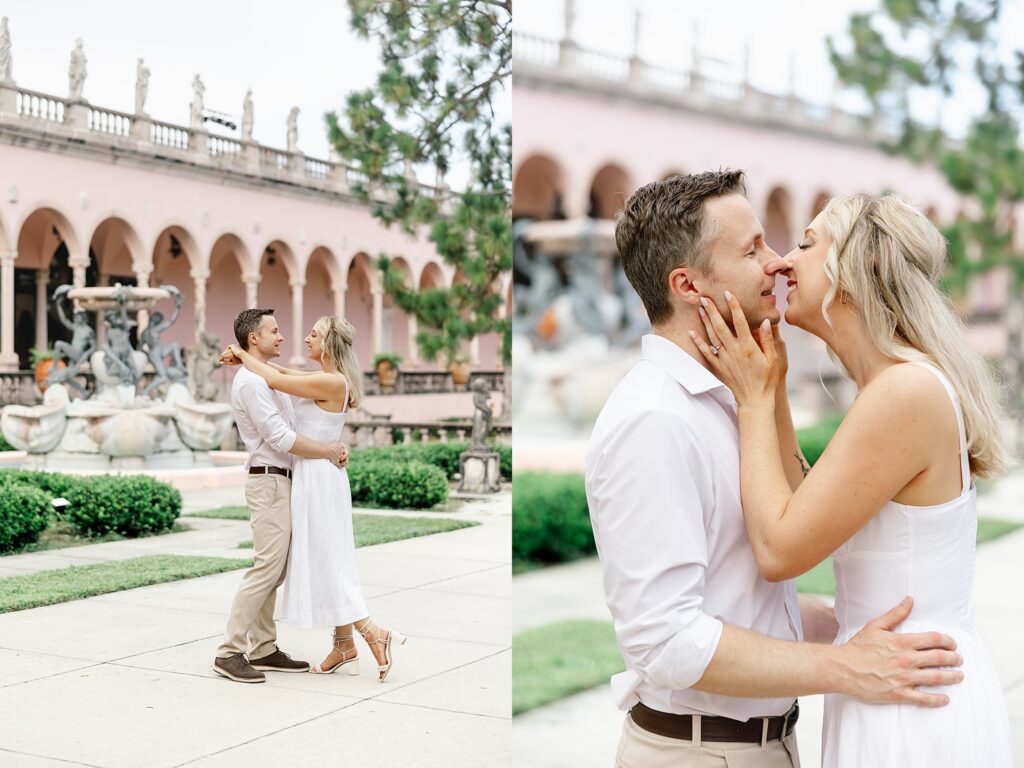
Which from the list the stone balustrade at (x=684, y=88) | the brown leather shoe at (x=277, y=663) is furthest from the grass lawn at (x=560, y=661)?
the stone balustrade at (x=684, y=88)

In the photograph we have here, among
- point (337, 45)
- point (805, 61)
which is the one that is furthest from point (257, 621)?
point (805, 61)

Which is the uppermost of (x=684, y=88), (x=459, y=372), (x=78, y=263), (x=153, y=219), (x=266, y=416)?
(x=684, y=88)

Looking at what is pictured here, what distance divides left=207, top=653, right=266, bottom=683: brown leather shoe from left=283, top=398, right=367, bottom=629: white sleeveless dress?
0.25 meters

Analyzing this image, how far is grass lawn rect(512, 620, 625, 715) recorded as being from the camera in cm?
505

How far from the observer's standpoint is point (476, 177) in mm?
8000

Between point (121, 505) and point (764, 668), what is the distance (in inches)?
225

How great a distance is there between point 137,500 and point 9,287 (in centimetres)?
130

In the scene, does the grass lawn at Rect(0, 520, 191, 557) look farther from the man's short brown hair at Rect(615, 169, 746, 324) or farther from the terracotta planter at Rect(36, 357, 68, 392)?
Result: the man's short brown hair at Rect(615, 169, 746, 324)

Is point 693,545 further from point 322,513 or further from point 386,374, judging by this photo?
point 386,374

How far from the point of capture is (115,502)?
21.7 ft

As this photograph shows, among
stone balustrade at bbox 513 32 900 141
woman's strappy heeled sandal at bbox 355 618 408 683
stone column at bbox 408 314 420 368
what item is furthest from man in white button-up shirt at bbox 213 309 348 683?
stone balustrade at bbox 513 32 900 141

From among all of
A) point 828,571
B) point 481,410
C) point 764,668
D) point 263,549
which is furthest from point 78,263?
point 764,668

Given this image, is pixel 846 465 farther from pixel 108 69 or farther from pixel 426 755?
pixel 108 69

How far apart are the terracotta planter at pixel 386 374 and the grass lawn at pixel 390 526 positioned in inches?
33.8
